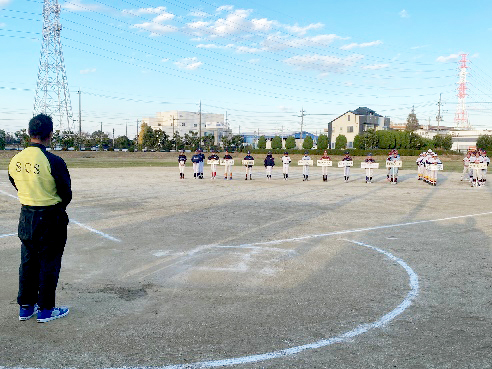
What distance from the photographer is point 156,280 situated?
19.9 feet

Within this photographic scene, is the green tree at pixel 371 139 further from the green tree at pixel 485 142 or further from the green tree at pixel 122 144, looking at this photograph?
the green tree at pixel 122 144

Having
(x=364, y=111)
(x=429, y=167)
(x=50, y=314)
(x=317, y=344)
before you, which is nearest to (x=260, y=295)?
(x=317, y=344)

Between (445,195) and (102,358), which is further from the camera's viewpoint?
(445,195)

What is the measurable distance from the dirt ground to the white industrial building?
402ft

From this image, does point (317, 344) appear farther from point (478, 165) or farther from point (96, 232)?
point (478, 165)

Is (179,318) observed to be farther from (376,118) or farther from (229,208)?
(376,118)

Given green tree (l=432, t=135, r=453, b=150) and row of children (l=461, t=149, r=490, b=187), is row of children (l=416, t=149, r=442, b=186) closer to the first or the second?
row of children (l=461, t=149, r=490, b=187)

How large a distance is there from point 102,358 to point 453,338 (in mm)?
3427

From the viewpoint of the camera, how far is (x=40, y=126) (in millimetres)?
4578

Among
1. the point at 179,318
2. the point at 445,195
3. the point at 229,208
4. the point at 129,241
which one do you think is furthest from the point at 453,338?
the point at 445,195

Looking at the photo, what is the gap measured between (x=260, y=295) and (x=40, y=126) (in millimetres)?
3343

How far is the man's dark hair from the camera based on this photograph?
4.56 meters

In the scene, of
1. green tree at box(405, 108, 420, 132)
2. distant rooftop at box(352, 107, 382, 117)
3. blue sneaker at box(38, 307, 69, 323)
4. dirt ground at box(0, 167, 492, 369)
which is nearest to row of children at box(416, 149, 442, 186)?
dirt ground at box(0, 167, 492, 369)

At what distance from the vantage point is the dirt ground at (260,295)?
3908 millimetres
